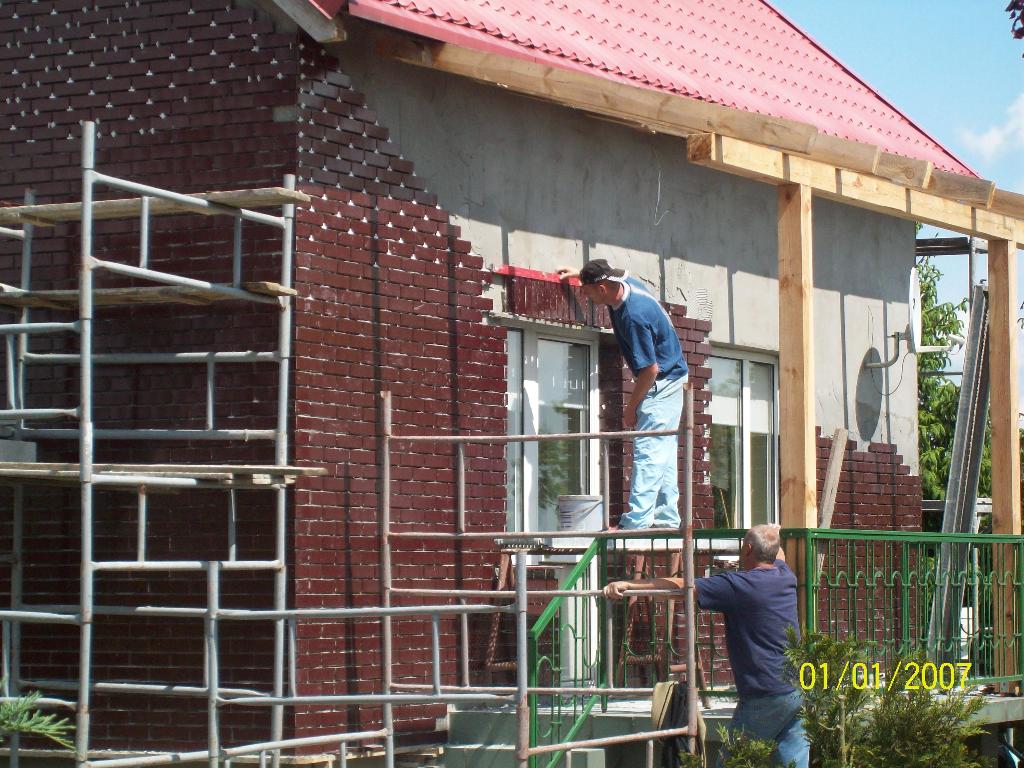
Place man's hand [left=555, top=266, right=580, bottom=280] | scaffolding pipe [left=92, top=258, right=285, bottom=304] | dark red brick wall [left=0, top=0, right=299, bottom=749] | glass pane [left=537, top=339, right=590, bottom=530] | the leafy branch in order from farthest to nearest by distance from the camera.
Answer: glass pane [left=537, top=339, right=590, bottom=530]
man's hand [left=555, top=266, right=580, bottom=280]
dark red brick wall [left=0, top=0, right=299, bottom=749]
scaffolding pipe [left=92, top=258, right=285, bottom=304]
the leafy branch

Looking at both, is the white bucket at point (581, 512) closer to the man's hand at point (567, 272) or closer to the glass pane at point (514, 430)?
the glass pane at point (514, 430)

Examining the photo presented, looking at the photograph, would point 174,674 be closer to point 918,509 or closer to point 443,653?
point 443,653

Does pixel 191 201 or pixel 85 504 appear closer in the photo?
pixel 85 504

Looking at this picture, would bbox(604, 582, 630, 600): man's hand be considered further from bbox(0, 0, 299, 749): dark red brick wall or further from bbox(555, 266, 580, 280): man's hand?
bbox(555, 266, 580, 280): man's hand

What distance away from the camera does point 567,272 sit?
11664mm

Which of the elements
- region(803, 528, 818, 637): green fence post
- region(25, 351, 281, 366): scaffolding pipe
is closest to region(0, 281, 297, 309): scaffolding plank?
region(25, 351, 281, 366): scaffolding pipe

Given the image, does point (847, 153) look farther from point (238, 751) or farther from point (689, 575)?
point (238, 751)

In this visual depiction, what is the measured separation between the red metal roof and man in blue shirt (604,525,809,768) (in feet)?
10.9

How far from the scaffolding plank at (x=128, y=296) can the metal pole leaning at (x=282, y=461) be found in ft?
0.61

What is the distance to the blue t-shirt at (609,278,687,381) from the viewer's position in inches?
407

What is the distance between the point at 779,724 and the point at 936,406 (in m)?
20.4

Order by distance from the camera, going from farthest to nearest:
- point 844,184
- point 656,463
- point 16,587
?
point 844,184, point 656,463, point 16,587

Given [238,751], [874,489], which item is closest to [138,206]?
[238,751]

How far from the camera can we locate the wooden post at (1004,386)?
42.1ft
